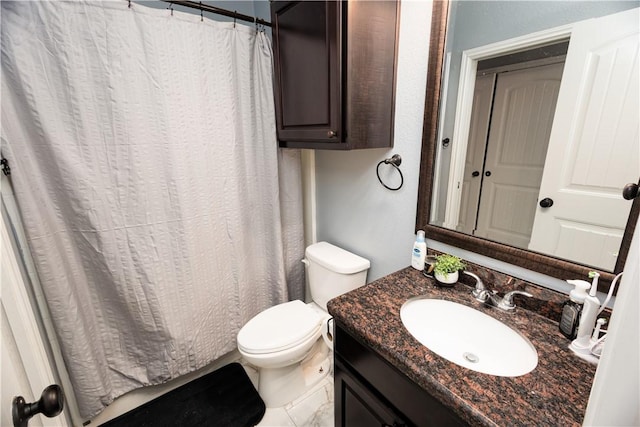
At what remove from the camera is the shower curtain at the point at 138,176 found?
3.55 feet

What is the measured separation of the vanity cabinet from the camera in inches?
28.3

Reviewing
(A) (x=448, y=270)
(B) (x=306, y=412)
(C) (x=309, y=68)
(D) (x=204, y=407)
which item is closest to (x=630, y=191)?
(A) (x=448, y=270)

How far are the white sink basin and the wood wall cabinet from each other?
0.66 meters

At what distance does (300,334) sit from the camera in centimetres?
140

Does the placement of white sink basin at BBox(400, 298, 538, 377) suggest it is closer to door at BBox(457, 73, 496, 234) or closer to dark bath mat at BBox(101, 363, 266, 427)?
door at BBox(457, 73, 496, 234)

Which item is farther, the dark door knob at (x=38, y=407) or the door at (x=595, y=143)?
the door at (x=595, y=143)

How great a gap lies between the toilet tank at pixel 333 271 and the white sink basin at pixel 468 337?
482 millimetres

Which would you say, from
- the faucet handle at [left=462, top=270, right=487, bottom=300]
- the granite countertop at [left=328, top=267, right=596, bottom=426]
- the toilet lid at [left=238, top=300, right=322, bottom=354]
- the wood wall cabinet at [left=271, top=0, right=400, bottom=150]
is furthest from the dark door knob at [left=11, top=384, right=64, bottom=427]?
the faucet handle at [left=462, top=270, right=487, bottom=300]

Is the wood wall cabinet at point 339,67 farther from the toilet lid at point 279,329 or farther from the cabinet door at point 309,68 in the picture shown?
the toilet lid at point 279,329

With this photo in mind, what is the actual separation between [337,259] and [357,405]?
69 cm

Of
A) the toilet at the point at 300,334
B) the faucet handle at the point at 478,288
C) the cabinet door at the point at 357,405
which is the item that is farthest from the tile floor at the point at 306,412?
the faucet handle at the point at 478,288

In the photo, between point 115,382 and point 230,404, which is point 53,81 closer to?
point 115,382

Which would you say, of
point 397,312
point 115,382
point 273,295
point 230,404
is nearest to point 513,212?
point 397,312

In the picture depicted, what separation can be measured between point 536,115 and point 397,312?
0.75 metres
